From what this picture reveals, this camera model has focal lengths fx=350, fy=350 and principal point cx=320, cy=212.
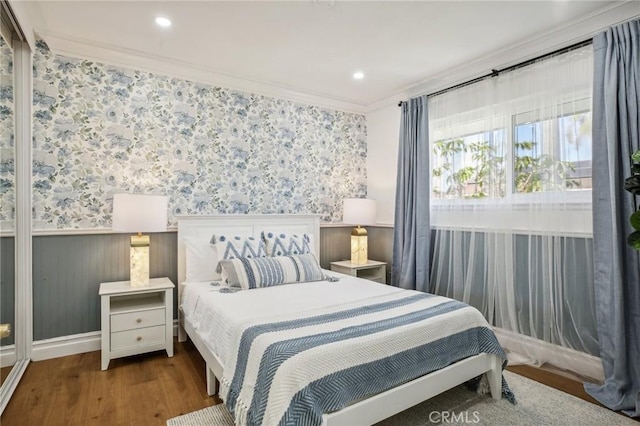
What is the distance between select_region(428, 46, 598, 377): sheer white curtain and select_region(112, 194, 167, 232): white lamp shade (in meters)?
2.64

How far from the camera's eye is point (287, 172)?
157 inches

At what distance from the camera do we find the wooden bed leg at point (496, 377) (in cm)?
221

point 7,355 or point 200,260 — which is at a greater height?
point 200,260

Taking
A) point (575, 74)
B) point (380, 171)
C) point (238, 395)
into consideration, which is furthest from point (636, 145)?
point (238, 395)

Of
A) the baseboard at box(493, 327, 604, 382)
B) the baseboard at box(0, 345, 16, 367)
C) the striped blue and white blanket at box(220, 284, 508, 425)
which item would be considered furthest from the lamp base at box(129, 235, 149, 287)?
the baseboard at box(493, 327, 604, 382)

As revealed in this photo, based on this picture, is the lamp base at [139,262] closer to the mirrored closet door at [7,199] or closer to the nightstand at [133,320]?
the nightstand at [133,320]

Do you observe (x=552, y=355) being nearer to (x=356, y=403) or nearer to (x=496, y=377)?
(x=496, y=377)

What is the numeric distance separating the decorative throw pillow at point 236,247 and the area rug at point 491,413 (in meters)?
1.26

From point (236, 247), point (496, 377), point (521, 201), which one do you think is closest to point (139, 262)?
point (236, 247)

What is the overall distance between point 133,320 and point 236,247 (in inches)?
38.2

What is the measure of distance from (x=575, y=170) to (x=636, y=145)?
413 mm

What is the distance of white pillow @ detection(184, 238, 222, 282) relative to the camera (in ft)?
10.1

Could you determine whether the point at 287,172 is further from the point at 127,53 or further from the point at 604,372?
the point at 604,372

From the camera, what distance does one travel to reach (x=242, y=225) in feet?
11.6
